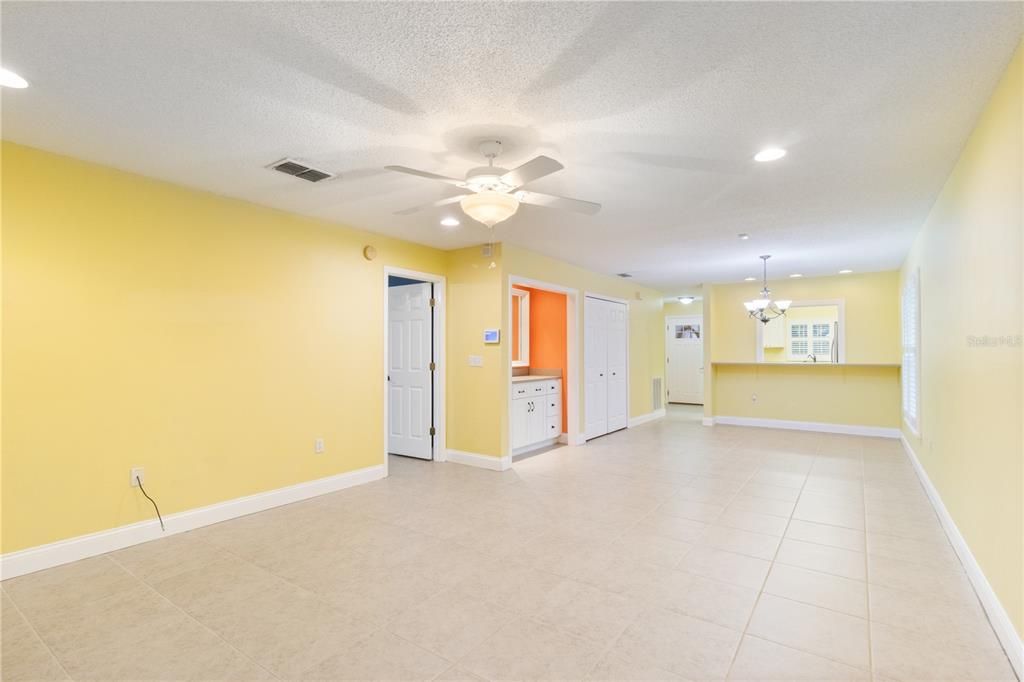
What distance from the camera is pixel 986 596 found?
2344 mm

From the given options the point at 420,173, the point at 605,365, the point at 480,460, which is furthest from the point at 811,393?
the point at 420,173

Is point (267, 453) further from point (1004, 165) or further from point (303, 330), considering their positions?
point (1004, 165)

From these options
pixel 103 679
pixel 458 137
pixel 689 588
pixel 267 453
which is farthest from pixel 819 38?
pixel 267 453

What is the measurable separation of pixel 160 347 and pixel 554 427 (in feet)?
14.7

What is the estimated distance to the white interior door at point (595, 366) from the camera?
662cm

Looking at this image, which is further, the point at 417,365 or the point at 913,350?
the point at 417,365

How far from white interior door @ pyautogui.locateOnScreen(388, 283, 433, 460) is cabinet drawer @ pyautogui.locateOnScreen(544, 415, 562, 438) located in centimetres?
161

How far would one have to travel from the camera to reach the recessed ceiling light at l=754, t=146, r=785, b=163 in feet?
9.08

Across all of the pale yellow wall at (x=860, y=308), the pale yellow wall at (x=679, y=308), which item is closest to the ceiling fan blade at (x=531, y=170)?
the pale yellow wall at (x=860, y=308)

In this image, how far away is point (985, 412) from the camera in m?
2.38

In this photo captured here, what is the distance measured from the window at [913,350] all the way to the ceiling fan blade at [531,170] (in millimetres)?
4276

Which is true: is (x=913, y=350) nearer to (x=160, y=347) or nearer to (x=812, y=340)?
(x=812, y=340)

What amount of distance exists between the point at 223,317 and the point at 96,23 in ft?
7.38

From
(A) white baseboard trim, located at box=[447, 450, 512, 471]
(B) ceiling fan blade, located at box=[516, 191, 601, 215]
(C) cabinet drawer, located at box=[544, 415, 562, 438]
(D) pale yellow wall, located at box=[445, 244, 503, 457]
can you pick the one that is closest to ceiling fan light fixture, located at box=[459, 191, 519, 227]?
(B) ceiling fan blade, located at box=[516, 191, 601, 215]
